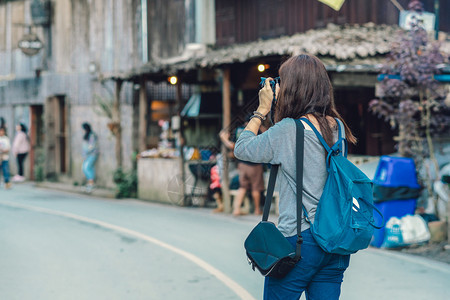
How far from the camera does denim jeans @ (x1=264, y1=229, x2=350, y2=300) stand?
9.85 feet

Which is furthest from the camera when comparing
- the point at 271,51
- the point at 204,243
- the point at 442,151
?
the point at 271,51

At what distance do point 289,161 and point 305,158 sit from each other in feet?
0.25

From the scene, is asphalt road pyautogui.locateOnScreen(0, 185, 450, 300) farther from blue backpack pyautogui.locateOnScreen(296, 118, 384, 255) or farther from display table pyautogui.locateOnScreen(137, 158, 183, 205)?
blue backpack pyautogui.locateOnScreen(296, 118, 384, 255)

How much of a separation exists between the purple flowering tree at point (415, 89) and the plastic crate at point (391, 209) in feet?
2.48

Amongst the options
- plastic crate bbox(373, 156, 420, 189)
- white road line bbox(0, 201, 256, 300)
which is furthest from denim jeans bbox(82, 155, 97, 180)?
plastic crate bbox(373, 156, 420, 189)

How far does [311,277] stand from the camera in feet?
10.0

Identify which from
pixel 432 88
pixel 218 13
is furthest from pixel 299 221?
pixel 218 13

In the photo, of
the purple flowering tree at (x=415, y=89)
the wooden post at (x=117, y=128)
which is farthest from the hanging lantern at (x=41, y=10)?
the purple flowering tree at (x=415, y=89)

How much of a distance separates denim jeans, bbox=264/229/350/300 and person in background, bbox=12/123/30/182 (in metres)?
19.6

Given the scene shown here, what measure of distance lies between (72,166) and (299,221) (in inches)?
712

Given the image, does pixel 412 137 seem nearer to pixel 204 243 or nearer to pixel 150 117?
pixel 204 243

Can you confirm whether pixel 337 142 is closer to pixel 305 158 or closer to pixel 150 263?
pixel 305 158

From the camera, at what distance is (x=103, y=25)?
757 inches

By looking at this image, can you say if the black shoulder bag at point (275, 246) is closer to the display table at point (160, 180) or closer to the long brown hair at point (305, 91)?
the long brown hair at point (305, 91)
